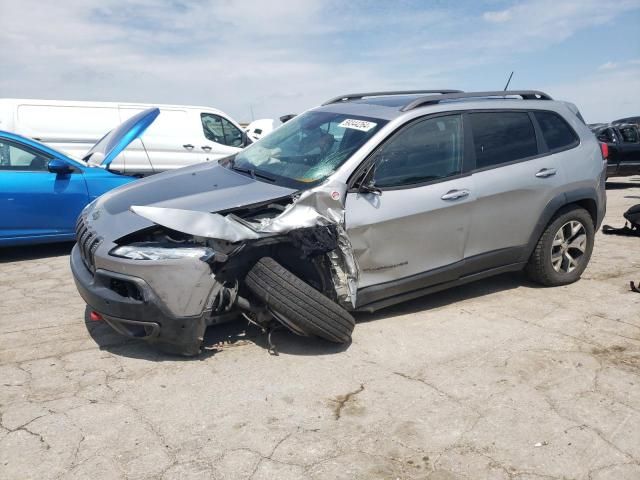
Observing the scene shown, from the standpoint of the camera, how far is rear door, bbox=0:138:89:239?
5910mm

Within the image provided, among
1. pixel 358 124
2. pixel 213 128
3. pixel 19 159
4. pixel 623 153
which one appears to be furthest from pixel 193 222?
pixel 623 153

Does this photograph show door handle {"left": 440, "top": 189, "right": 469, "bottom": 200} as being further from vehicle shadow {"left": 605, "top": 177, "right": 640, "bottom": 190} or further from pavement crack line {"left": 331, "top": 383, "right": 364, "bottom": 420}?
vehicle shadow {"left": 605, "top": 177, "right": 640, "bottom": 190}

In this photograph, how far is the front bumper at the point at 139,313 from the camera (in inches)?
129

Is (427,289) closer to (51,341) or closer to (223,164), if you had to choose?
(223,164)

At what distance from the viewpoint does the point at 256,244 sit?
3443 millimetres

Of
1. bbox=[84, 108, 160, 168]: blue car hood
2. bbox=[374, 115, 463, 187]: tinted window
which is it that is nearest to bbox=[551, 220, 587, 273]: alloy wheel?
bbox=[374, 115, 463, 187]: tinted window

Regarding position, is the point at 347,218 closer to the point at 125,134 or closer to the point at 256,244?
the point at 256,244

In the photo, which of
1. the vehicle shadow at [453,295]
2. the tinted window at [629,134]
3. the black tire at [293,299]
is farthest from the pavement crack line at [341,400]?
the tinted window at [629,134]

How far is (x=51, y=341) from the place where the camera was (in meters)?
3.86

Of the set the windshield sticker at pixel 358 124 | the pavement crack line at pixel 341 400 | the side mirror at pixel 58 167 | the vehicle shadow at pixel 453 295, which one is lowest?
the pavement crack line at pixel 341 400

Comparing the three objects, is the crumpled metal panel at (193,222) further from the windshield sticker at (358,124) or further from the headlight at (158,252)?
the windshield sticker at (358,124)

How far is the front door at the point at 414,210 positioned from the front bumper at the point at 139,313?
4.00 ft

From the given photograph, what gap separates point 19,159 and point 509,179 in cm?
520

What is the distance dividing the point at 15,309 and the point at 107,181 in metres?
2.34
